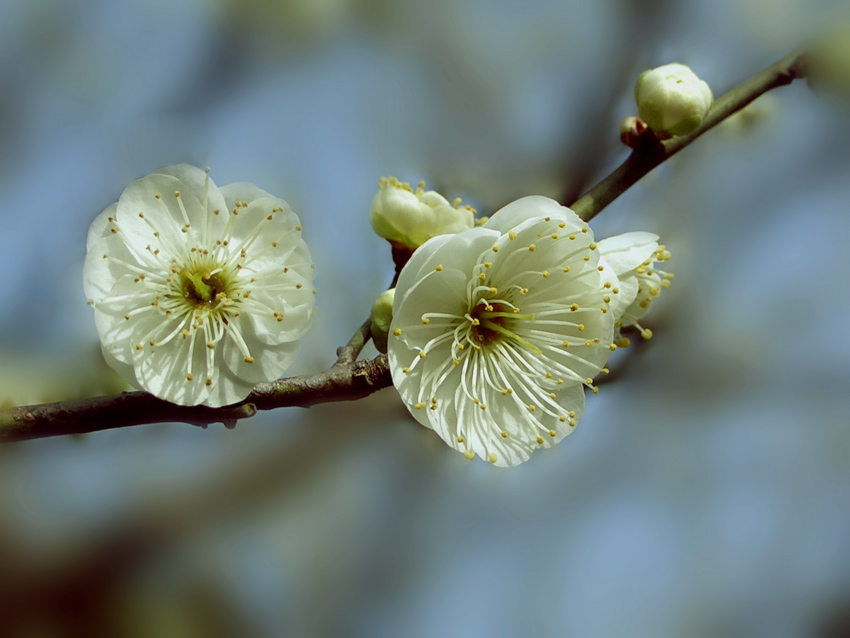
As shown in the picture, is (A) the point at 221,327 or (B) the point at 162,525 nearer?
(A) the point at 221,327

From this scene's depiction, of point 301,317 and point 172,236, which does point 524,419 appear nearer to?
point 301,317

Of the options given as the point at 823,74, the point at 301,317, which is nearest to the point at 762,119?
the point at 823,74

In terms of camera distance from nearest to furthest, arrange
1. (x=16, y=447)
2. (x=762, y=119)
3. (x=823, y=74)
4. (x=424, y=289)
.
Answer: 1. (x=424, y=289)
2. (x=16, y=447)
3. (x=823, y=74)
4. (x=762, y=119)

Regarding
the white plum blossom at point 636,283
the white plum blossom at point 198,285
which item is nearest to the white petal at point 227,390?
the white plum blossom at point 198,285

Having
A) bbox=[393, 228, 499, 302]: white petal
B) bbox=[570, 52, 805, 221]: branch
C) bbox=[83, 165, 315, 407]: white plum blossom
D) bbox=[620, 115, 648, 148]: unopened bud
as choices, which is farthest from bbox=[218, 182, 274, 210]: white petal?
bbox=[620, 115, 648, 148]: unopened bud

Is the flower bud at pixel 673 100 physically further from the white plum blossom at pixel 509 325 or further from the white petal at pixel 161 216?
the white petal at pixel 161 216
